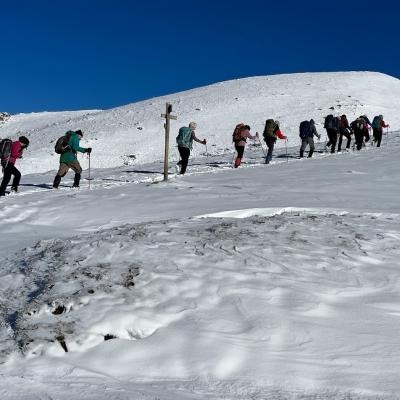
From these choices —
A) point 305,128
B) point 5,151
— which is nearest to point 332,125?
point 305,128

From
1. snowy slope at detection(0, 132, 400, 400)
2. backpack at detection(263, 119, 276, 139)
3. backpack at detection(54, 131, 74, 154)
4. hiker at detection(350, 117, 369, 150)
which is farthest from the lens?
hiker at detection(350, 117, 369, 150)

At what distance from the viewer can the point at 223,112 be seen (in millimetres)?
43812

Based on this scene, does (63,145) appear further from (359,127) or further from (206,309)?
(359,127)

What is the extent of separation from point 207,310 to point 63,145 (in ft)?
34.6

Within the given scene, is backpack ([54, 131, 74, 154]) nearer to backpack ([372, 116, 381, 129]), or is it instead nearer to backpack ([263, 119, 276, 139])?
backpack ([263, 119, 276, 139])

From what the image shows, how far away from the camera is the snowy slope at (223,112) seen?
3517cm

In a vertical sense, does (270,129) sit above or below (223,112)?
below

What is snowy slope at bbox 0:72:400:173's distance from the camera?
35.2 m

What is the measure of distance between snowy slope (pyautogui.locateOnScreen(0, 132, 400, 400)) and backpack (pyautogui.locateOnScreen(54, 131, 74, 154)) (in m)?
5.74

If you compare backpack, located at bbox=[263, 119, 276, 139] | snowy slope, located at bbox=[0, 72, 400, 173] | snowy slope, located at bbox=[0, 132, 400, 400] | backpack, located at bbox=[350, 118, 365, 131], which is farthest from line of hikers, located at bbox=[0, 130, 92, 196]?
snowy slope, located at bbox=[0, 72, 400, 173]

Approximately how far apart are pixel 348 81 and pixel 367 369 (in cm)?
5382

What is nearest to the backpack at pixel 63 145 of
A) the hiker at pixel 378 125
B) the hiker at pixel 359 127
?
the hiker at pixel 359 127

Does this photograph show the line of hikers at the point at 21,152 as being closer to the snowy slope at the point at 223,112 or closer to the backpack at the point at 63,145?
the backpack at the point at 63,145

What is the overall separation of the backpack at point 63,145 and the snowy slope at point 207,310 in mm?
5739
